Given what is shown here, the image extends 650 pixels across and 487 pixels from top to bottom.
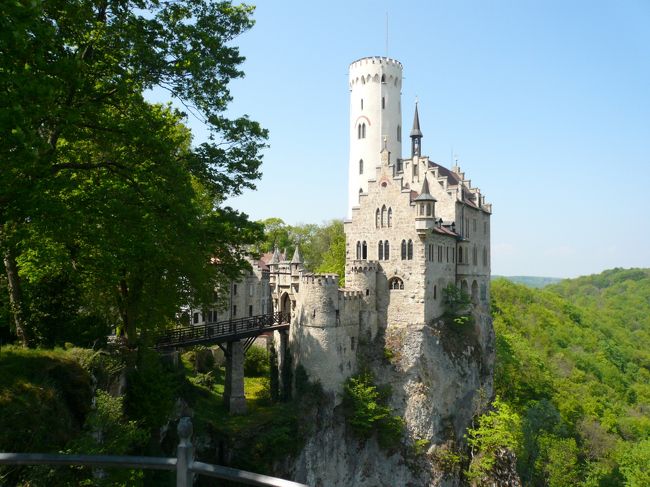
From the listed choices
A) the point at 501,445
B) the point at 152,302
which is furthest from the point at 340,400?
the point at 152,302

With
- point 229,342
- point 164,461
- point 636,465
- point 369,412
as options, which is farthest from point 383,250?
point 164,461

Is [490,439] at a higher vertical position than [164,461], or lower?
lower

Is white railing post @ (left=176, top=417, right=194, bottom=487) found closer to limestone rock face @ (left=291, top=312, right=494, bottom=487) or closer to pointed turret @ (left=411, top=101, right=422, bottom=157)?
limestone rock face @ (left=291, top=312, right=494, bottom=487)

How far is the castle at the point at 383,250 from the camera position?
116ft

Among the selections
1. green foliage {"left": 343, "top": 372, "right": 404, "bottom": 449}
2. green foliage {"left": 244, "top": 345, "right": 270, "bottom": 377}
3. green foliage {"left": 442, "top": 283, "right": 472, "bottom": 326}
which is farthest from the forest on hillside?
green foliage {"left": 244, "top": 345, "right": 270, "bottom": 377}

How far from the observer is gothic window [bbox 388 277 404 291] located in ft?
129

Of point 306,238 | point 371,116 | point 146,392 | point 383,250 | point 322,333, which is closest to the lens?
point 146,392

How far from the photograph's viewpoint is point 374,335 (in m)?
38.8

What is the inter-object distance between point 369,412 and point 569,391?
4160 cm

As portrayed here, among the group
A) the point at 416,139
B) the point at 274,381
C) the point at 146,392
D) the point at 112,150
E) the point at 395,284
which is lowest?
the point at 274,381

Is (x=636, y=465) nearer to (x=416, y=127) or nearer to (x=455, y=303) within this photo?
(x=455, y=303)

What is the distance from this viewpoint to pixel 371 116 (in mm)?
49500

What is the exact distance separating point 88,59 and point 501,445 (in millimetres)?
39789

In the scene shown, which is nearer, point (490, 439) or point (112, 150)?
point (112, 150)
